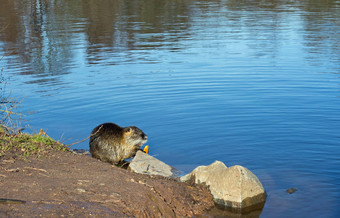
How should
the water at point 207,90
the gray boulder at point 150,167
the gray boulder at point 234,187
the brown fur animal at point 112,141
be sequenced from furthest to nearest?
1. the water at point 207,90
2. the brown fur animal at point 112,141
3. the gray boulder at point 150,167
4. the gray boulder at point 234,187

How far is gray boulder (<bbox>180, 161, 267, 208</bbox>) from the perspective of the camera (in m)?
9.30

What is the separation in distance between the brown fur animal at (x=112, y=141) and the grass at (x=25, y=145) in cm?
86

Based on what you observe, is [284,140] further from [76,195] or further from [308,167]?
[76,195]

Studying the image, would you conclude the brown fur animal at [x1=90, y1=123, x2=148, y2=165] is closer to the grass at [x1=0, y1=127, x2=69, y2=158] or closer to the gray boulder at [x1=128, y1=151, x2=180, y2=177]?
the gray boulder at [x1=128, y1=151, x2=180, y2=177]

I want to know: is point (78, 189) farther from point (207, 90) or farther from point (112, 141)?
point (207, 90)

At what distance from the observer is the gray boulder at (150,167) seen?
1034 centimetres

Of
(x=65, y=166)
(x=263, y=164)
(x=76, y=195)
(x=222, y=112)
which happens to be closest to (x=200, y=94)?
(x=222, y=112)

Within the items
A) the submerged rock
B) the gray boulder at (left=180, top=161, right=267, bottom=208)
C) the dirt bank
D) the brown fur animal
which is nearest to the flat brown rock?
the dirt bank

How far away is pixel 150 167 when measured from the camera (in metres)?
10.5

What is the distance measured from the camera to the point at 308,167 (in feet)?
36.6

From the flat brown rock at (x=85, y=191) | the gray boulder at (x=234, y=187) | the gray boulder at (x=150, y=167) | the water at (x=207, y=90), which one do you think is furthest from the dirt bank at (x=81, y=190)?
the water at (x=207, y=90)

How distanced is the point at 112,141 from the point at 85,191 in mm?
3396

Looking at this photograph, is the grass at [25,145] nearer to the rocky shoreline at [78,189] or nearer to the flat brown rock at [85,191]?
the rocky shoreline at [78,189]

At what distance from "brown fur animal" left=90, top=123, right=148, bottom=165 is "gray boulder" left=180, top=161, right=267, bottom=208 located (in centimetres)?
226
